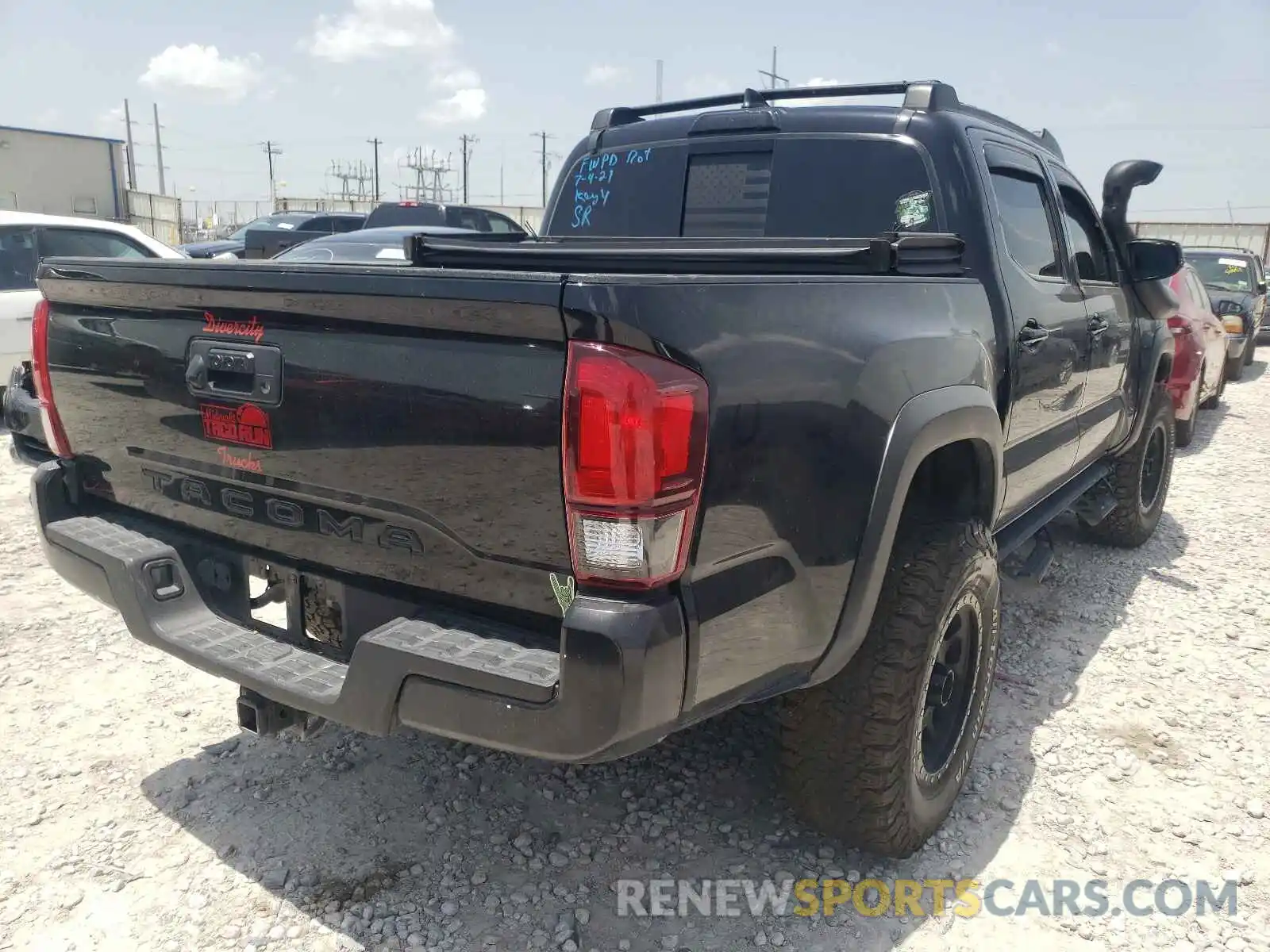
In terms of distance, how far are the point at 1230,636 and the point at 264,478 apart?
406 centimetres

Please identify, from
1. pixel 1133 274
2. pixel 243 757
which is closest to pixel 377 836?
pixel 243 757

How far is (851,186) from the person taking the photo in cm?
317

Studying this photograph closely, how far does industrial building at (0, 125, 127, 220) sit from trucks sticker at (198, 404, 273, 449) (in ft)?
115

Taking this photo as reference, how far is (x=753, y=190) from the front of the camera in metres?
3.38

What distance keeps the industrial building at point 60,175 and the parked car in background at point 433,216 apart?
22.7 meters

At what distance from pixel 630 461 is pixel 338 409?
74 cm

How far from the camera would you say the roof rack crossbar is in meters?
3.14

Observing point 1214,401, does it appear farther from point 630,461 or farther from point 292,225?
point 292,225

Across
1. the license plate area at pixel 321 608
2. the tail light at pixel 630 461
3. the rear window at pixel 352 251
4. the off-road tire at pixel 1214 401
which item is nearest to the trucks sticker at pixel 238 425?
the license plate area at pixel 321 608

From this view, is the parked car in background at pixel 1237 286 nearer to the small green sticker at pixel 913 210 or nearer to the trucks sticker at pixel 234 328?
the small green sticker at pixel 913 210

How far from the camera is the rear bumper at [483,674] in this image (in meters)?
1.70

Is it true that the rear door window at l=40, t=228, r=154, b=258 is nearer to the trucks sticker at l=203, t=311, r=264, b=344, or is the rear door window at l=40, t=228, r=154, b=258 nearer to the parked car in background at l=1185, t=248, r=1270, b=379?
the trucks sticker at l=203, t=311, r=264, b=344

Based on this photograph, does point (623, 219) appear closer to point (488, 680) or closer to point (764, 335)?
point (764, 335)

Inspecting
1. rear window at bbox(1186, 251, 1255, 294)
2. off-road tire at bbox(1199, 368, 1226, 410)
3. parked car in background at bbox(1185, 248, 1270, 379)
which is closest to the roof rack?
off-road tire at bbox(1199, 368, 1226, 410)
